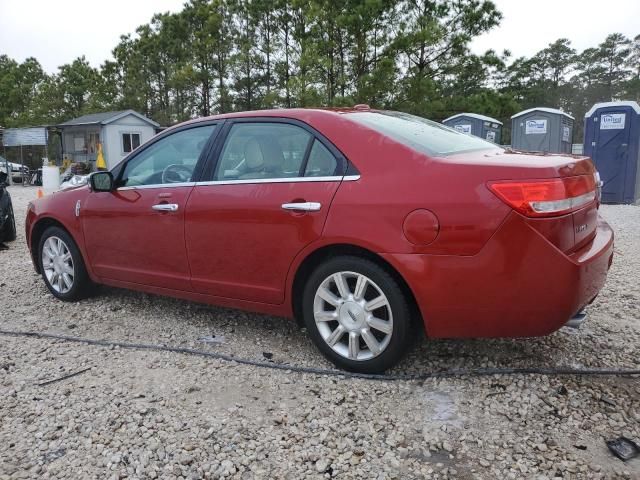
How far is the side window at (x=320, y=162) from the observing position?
3.06m

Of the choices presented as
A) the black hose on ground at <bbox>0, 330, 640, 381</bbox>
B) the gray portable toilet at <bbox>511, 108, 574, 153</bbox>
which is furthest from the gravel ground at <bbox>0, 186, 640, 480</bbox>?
the gray portable toilet at <bbox>511, 108, 574, 153</bbox>

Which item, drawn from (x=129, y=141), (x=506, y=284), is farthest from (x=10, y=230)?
(x=129, y=141)

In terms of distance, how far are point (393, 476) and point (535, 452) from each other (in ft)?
2.10

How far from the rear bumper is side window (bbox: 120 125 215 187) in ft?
5.66

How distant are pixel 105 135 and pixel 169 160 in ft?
86.2

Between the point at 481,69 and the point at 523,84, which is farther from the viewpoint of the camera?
the point at 523,84

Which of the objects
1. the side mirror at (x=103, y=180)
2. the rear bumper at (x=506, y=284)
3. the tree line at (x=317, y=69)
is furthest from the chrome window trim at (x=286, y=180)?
the tree line at (x=317, y=69)

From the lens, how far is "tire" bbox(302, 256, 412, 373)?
9.37 ft

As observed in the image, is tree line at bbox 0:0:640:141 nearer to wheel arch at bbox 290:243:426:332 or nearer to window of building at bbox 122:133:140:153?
window of building at bbox 122:133:140:153

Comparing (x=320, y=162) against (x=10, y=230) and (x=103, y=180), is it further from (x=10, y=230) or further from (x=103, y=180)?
(x=10, y=230)

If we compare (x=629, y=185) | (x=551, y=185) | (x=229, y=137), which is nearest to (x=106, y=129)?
(x=629, y=185)

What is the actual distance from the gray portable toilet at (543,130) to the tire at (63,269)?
411 inches

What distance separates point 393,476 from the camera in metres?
2.20

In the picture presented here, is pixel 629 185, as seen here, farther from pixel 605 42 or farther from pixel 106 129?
pixel 605 42
